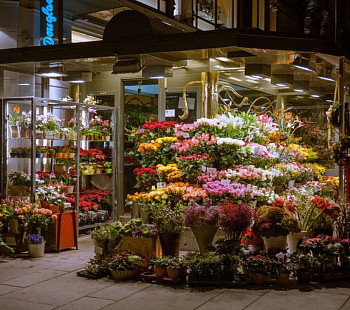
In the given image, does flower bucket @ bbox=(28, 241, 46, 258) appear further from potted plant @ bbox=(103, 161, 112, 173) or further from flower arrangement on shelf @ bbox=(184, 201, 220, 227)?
potted plant @ bbox=(103, 161, 112, 173)

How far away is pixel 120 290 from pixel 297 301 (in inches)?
93.0

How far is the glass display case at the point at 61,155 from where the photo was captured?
36.9 feet

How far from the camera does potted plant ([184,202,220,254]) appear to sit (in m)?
9.07

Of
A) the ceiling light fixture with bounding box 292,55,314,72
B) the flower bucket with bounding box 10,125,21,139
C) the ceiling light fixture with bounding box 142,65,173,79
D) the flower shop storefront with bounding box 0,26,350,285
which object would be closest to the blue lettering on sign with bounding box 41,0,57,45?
the flower shop storefront with bounding box 0,26,350,285

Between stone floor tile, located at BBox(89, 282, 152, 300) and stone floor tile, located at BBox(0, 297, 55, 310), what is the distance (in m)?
0.74

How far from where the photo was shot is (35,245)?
1012 cm

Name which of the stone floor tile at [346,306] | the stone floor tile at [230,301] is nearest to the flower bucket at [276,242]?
the stone floor tile at [230,301]

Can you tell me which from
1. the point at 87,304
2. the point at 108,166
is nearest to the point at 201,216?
the point at 87,304

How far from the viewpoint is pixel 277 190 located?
1255 cm

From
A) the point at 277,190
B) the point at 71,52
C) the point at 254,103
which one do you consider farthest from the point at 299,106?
the point at 71,52

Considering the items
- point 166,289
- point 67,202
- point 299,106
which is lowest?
point 166,289

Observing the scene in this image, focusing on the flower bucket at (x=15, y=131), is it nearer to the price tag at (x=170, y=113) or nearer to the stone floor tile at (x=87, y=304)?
the price tag at (x=170, y=113)

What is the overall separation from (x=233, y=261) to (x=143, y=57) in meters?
4.44

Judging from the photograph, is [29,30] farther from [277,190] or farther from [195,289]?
[195,289]
